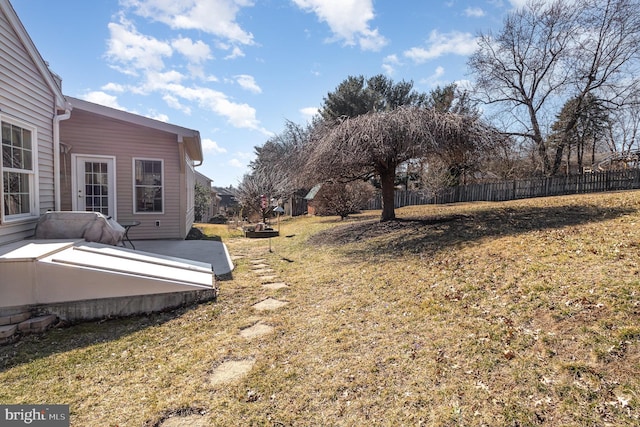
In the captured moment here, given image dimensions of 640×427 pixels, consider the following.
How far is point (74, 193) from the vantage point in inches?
318

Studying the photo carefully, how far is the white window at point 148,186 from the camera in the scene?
878 centimetres

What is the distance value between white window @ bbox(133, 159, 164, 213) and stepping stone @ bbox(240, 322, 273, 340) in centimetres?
645

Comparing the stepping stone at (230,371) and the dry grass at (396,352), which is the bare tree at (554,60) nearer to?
the dry grass at (396,352)

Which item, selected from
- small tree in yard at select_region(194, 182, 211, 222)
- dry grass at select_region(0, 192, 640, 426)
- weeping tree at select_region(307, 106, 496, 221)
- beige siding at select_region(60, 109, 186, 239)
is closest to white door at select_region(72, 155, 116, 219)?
beige siding at select_region(60, 109, 186, 239)

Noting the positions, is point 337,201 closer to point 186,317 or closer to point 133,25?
point 133,25

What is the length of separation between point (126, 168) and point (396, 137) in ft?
22.9

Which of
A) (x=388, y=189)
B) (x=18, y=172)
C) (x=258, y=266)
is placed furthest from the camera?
(x=388, y=189)

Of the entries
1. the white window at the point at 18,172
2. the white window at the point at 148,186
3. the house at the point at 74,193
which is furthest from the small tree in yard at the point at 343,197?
the white window at the point at 18,172

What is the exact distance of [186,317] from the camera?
432 cm

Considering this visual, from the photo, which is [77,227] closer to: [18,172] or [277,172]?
[18,172]

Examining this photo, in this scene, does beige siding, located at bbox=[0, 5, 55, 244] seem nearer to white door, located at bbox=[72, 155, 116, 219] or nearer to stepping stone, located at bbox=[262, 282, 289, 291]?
white door, located at bbox=[72, 155, 116, 219]

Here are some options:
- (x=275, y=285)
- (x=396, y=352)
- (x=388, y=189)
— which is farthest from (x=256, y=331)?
(x=388, y=189)

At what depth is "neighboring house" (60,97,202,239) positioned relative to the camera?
8.06 meters

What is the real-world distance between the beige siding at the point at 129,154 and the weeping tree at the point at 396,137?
3817mm
